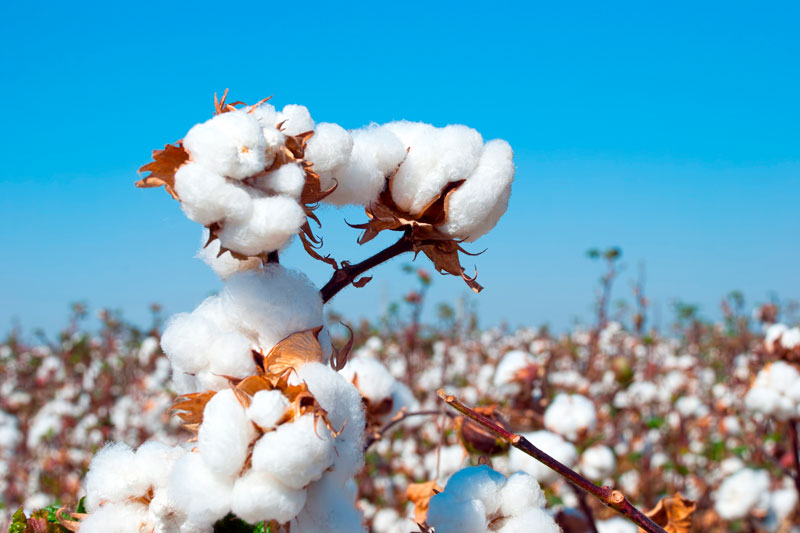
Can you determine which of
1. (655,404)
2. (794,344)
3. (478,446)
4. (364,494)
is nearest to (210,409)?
(478,446)

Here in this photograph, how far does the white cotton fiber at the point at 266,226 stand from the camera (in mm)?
701

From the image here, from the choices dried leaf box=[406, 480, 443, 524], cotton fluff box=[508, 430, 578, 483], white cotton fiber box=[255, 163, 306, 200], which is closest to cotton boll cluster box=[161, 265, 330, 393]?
white cotton fiber box=[255, 163, 306, 200]

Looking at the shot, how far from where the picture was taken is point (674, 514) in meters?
1.35

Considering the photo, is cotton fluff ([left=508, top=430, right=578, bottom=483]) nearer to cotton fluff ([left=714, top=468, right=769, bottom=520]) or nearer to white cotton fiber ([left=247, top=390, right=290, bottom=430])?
white cotton fiber ([left=247, top=390, right=290, bottom=430])

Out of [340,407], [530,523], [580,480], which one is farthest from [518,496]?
[340,407]

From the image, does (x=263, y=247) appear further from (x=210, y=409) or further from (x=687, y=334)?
(x=687, y=334)

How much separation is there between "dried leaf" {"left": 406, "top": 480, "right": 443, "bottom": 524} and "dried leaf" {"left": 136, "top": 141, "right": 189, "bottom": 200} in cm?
69

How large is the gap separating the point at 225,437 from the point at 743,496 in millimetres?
3469

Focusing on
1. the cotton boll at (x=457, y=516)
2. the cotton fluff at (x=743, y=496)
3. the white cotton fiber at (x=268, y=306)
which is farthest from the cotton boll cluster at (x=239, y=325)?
the cotton fluff at (x=743, y=496)

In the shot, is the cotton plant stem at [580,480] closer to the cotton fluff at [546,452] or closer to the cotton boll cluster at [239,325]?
the cotton boll cluster at [239,325]

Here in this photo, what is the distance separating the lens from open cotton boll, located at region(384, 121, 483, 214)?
0.84 metres

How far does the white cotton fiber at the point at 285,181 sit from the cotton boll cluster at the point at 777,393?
6.73 feet

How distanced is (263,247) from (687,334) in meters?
11.7

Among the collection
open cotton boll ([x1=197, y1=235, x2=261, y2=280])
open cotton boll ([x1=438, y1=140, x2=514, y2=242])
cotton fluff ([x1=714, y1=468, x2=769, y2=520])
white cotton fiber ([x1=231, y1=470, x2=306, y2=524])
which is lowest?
white cotton fiber ([x1=231, y1=470, x2=306, y2=524])
